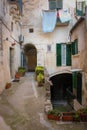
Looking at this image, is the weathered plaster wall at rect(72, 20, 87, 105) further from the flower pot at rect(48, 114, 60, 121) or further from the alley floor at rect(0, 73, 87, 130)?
the flower pot at rect(48, 114, 60, 121)

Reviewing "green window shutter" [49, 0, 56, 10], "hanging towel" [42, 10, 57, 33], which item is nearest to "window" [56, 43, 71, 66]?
"hanging towel" [42, 10, 57, 33]

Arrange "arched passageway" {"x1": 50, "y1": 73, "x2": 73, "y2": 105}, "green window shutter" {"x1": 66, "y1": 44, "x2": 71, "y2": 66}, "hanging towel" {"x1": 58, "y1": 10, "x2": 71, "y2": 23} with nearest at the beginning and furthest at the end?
1. "hanging towel" {"x1": 58, "y1": 10, "x2": 71, "y2": 23}
2. "green window shutter" {"x1": 66, "y1": 44, "x2": 71, "y2": 66}
3. "arched passageway" {"x1": 50, "y1": 73, "x2": 73, "y2": 105}

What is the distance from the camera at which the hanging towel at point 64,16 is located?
18938 millimetres

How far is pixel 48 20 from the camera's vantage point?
62.5ft

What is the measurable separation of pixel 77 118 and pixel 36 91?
4.78 meters

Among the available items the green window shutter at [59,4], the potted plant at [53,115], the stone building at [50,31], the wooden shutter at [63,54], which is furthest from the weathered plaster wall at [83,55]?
the green window shutter at [59,4]

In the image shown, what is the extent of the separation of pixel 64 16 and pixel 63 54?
3.47m

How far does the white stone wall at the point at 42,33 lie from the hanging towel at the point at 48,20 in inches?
30.5

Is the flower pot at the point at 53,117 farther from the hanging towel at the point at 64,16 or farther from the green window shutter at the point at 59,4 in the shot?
the green window shutter at the point at 59,4

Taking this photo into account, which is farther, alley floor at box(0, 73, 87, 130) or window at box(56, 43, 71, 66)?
window at box(56, 43, 71, 66)

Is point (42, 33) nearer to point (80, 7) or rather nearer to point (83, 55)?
point (80, 7)

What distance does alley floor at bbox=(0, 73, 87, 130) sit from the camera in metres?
7.09

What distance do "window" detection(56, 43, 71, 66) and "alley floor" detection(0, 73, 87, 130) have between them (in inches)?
280

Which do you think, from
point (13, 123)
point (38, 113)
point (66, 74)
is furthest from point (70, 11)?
point (13, 123)
